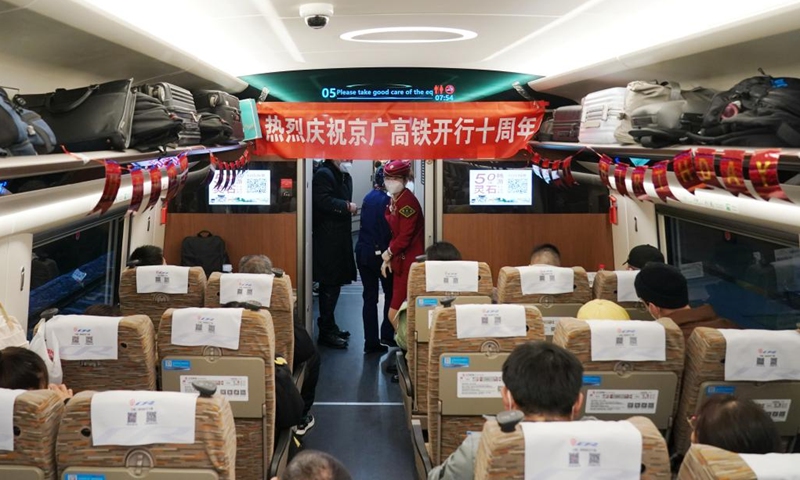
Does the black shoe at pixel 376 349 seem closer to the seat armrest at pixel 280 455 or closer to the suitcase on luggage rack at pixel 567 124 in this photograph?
the suitcase on luggage rack at pixel 567 124

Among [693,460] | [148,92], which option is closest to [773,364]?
[693,460]

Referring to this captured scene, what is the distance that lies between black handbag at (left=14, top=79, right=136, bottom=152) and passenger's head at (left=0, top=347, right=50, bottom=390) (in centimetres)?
102

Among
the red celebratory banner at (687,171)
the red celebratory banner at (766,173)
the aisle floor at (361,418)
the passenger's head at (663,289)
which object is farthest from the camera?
the aisle floor at (361,418)

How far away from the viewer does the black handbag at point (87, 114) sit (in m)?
3.68

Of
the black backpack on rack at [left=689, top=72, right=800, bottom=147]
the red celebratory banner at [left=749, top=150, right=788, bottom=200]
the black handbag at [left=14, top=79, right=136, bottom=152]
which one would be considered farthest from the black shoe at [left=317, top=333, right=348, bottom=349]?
the red celebratory banner at [left=749, top=150, right=788, bottom=200]

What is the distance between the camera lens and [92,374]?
3678 mm

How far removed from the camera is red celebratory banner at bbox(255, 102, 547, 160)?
7.07 meters

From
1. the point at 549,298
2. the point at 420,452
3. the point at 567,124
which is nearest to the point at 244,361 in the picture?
the point at 420,452

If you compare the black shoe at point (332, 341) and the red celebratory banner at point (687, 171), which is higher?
the red celebratory banner at point (687, 171)

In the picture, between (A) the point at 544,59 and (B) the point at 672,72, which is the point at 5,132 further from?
(A) the point at 544,59

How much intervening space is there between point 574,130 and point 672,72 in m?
1.30

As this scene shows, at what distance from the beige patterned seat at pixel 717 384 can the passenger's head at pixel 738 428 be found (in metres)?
0.71

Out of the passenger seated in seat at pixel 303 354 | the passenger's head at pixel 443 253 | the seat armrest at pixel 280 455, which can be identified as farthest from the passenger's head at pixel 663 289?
the passenger seated in seat at pixel 303 354

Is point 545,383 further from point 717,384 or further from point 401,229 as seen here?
point 401,229
